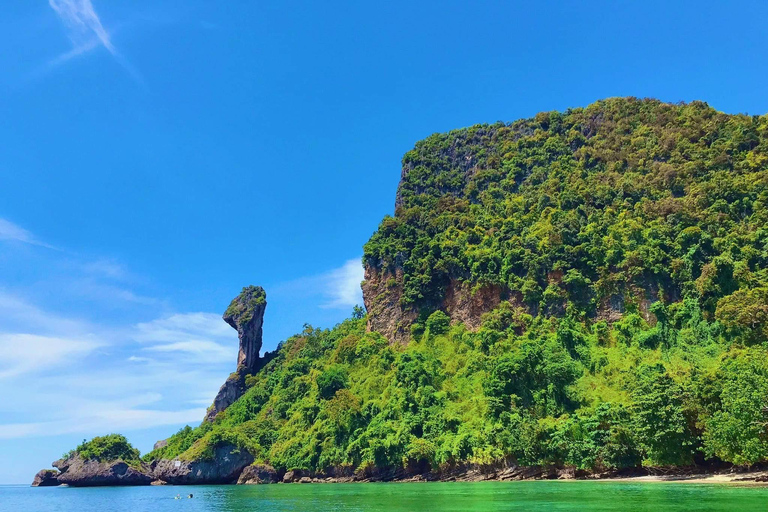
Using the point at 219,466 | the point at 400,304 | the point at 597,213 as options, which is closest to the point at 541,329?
the point at 597,213

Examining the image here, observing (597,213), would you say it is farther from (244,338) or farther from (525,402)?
(244,338)

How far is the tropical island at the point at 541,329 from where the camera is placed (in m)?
41.8

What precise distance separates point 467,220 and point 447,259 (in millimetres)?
8710

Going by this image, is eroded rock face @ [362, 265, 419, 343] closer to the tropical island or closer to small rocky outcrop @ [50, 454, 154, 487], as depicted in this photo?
the tropical island

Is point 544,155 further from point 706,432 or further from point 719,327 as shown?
point 706,432

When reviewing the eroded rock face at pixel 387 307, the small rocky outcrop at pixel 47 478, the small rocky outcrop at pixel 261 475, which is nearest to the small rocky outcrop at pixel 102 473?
the small rocky outcrop at pixel 47 478

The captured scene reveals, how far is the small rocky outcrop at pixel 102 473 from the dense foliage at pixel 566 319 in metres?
8.81

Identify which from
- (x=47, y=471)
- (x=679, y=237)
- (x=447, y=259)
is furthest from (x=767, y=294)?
(x=47, y=471)

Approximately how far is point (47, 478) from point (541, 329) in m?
83.6

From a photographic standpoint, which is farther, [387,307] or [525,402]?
[387,307]

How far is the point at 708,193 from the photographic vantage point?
196 feet

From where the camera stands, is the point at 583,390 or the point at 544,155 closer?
the point at 583,390

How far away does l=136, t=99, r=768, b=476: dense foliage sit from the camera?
134 ft

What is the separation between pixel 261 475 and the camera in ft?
235
